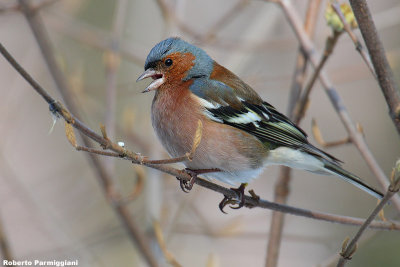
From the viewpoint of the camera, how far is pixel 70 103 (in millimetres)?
3795

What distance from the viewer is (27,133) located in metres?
8.16

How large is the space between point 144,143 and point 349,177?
204cm

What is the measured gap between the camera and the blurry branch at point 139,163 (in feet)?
6.23

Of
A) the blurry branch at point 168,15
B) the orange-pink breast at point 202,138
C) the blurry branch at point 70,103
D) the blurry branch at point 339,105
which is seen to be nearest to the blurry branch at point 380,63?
the blurry branch at point 339,105

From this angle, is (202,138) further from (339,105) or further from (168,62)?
(339,105)

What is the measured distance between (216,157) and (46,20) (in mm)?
2649

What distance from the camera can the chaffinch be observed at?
3.60 m

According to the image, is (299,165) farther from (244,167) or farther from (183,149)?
(183,149)

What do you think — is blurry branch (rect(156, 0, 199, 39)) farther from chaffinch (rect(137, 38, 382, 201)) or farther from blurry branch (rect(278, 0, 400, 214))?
blurry branch (rect(278, 0, 400, 214))

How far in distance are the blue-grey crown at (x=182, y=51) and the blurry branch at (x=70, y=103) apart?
26.4 inches

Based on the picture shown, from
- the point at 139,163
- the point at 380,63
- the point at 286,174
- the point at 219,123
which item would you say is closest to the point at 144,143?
the point at 219,123

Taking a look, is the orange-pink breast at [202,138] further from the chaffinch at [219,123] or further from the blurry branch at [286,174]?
the blurry branch at [286,174]

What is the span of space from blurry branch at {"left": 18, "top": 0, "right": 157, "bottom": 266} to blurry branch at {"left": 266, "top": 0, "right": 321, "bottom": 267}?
946 millimetres

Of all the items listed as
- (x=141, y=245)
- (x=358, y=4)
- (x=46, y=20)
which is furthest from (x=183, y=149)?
(x=46, y=20)
